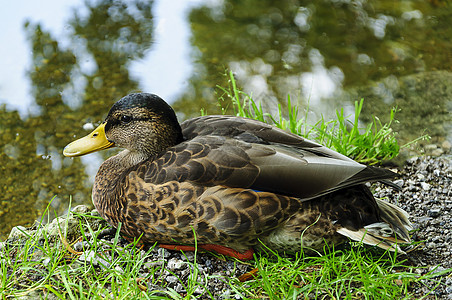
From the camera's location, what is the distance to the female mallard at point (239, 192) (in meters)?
3.13

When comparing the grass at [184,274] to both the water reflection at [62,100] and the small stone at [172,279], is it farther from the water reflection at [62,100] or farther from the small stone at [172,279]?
the water reflection at [62,100]

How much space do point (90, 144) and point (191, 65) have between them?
279cm

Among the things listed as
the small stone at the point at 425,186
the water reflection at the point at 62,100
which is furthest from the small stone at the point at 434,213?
the water reflection at the point at 62,100

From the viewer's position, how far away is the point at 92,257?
328cm

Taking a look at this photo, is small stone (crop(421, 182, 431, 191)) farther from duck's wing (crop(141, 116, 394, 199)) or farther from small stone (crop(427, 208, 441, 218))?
duck's wing (crop(141, 116, 394, 199))

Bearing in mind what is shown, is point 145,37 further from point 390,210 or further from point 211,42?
point 390,210

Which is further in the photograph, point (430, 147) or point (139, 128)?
point (430, 147)

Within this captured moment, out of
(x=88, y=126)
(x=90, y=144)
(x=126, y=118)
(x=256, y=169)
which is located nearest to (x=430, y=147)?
(x=256, y=169)

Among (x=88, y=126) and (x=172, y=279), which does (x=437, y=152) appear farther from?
(x=88, y=126)

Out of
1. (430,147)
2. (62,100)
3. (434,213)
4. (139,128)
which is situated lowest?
(430,147)

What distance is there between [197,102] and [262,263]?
261cm

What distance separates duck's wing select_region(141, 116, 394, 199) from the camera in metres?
3.13

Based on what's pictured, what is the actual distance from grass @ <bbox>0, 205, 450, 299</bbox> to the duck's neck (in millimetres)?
168

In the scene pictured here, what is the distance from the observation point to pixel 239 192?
312 centimetres
